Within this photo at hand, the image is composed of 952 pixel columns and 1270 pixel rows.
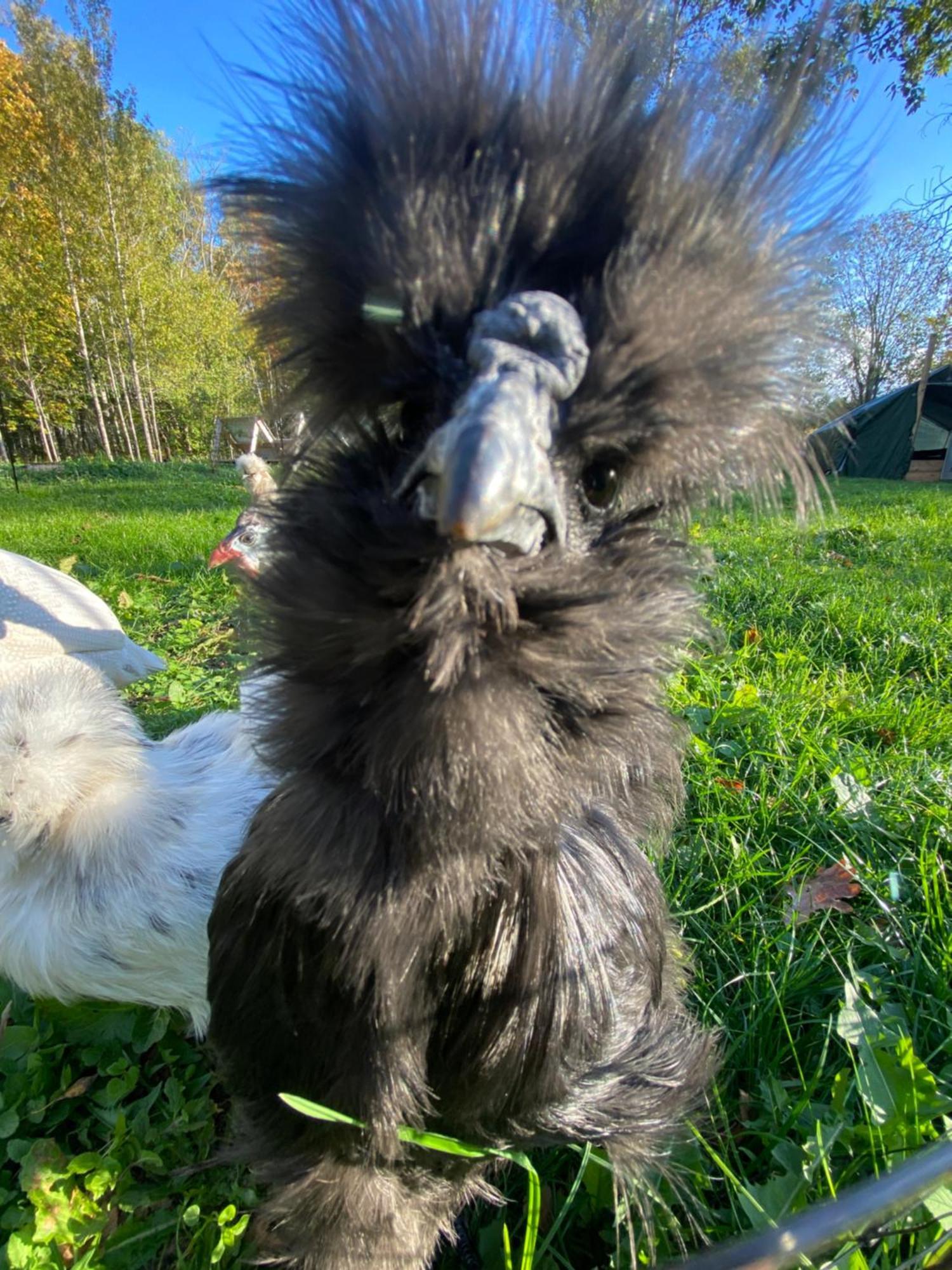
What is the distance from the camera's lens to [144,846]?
4.52 feet

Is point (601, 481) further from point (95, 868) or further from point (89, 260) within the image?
point (89, 260)

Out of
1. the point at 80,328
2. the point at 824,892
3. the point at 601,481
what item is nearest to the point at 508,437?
the point at 601,481

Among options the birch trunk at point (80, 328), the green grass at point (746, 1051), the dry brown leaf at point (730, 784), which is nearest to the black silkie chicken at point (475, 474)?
the green grass at point (746, 1051)

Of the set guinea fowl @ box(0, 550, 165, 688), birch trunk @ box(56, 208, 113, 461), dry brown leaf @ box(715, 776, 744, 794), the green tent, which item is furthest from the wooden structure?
birch trunk @ box(56, 208, 113, 461)

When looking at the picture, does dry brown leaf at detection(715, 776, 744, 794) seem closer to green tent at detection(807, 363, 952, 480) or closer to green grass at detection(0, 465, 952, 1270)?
green grass at detection(0, 465, 952, 1270)

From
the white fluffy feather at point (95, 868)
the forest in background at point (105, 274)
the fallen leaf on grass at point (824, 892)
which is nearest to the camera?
the white fluffy feather at point (95, 868)

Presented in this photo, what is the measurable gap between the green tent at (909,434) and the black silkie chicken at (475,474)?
44.1ft

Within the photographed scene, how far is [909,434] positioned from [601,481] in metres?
14.6

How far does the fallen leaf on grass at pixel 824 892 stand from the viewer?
4.87 feet

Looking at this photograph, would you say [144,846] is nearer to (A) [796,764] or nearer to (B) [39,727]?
(B) [39,727]

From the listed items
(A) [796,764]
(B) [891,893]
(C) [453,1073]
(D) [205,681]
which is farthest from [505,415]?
(D) [205,681]

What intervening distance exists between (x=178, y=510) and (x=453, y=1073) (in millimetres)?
7758

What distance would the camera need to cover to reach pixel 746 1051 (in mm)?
1292

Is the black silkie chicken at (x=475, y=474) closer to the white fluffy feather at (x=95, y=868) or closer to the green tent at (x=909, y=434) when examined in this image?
the white fluffy feather at (x=95, y=868)
